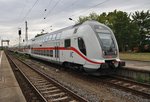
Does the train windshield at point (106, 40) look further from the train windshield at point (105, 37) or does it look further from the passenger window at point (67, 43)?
the passenger window at point (67, 43)

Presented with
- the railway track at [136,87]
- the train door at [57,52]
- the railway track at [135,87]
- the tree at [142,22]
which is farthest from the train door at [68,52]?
the tree at [142,22]

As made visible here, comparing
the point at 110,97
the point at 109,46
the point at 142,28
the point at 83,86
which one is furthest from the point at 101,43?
the point at 142,28

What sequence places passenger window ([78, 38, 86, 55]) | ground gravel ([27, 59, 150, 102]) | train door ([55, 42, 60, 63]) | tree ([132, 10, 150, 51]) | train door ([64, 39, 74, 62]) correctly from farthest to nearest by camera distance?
Result: tree ([132, 10, 150, 51])
train door ([55, 42, 60, 63])
train door ([64, 39, 74, 62])
passenger window ([78, 38, 86, 55])
ground gravel ([27, 59, 150, 102])

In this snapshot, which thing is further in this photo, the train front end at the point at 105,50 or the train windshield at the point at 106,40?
the train windshield at the point at 106,40

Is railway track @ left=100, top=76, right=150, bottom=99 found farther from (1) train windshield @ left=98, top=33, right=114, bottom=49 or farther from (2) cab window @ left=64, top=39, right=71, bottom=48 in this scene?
(2) cab window @ left=64, top=39, right=71, bottom=48

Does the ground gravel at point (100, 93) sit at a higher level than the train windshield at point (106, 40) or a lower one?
lower

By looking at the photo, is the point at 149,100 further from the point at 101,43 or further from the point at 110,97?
the point at 101,43

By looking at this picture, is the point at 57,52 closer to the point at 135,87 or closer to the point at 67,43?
the point at 67,43

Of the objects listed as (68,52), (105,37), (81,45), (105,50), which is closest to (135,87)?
(105,50)

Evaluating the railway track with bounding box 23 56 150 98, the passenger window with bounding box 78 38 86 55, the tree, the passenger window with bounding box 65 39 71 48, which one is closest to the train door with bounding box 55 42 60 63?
the passenger window with bounding box 65 39 71 48

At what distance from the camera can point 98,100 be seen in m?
9.59

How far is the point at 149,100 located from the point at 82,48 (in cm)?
636

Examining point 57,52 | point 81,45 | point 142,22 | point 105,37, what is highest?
point 142,22

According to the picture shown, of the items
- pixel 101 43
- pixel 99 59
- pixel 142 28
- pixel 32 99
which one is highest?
pixel 142 28
